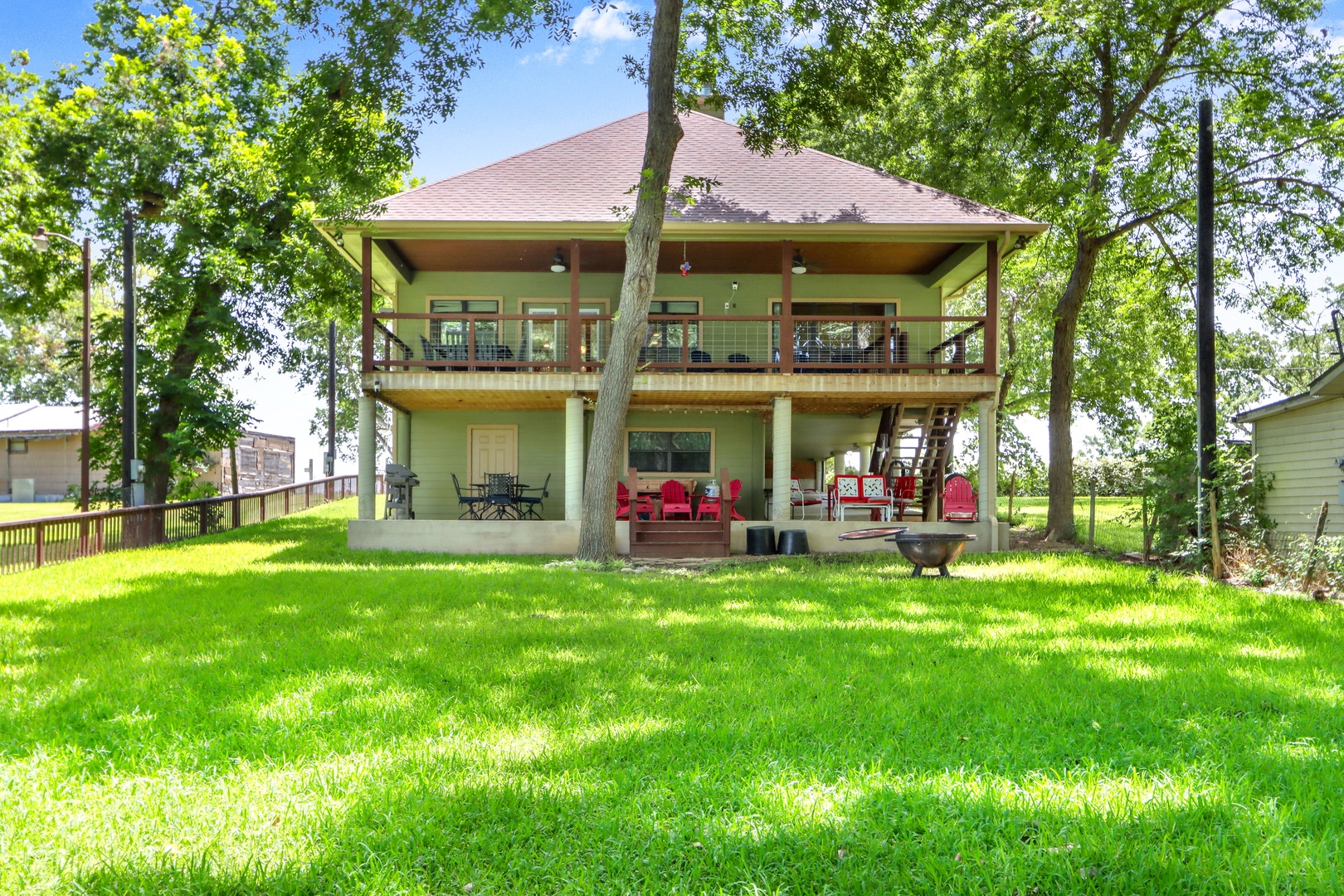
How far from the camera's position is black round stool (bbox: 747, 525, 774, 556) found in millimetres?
14562

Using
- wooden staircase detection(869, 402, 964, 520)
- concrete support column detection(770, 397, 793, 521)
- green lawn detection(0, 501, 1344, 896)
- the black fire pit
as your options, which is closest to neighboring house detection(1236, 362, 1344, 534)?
wooden staircase detection(869, 402, 964, 520)

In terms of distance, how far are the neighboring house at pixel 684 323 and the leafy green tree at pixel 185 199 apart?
396cm

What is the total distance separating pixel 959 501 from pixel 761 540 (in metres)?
3.74

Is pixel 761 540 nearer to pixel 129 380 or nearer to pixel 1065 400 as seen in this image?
pixel 1065 400

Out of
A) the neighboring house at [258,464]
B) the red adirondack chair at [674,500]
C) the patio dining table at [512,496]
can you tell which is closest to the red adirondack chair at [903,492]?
the red adirondack chair at [674,500]

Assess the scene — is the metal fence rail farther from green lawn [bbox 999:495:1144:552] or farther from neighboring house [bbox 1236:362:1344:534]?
neighboring house [bbox 1236:362:1344:534]

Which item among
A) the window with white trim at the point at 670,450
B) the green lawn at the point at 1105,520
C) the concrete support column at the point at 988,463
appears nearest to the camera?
the concrete support column at the point at 988,463

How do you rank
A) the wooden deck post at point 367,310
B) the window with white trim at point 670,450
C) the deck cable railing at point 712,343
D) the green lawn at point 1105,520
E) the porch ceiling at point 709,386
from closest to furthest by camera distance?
the wooden deck post at point 367,310 → the porch ceiling at point 709,386 → the green lawn at point 1105,520 → the deck cable railing at point 712,343 → the window with white trim at point 670,450

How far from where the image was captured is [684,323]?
599 inches

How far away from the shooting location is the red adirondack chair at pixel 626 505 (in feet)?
49.0

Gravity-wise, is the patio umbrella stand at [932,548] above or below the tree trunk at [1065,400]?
below

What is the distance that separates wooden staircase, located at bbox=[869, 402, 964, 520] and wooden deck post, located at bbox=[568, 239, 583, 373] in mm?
6387

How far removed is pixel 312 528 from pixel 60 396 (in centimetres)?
3883

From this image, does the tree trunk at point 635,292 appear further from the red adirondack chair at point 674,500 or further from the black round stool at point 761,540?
the black round stool at point 761,540
